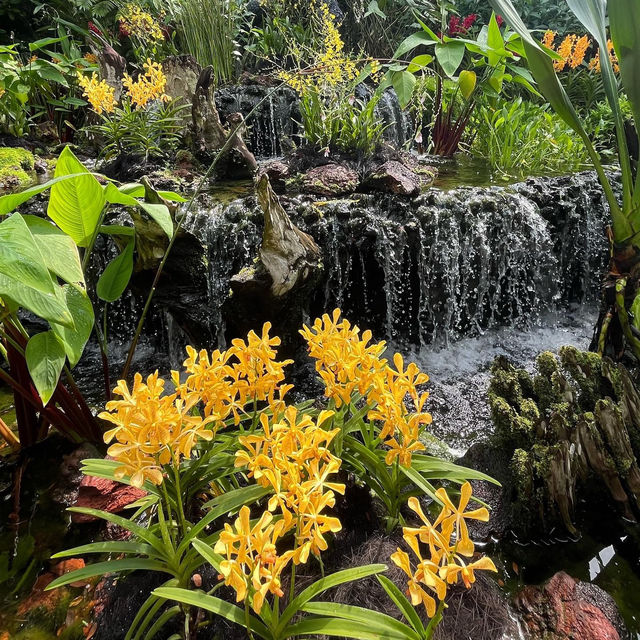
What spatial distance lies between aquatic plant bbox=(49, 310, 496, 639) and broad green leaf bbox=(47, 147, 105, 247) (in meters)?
0.79

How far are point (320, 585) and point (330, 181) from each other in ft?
11.2

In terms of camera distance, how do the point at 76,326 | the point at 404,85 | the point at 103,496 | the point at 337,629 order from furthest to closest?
the point at 404,85 < the point at 103,496 < the point at 76,326 < the point at 337,629

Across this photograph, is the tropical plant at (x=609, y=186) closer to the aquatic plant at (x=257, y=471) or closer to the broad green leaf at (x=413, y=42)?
the aquatic plant at (x=257, y=471)

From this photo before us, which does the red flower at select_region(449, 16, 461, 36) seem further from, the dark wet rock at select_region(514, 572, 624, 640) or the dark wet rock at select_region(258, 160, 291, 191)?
the dark wet rock at select_region(514, 572, 624, 640)

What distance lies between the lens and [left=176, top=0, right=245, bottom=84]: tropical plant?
5930 mm

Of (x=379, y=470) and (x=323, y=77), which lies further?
(x=323, y=77)

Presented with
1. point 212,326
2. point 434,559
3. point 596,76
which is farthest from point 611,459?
point 596,76

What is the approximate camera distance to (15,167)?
437 cm

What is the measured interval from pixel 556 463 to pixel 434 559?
112cm

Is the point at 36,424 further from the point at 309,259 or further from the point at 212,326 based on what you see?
the point at 309,259

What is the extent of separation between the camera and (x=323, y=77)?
416 cm

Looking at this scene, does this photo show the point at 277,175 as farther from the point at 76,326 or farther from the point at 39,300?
the point at 39,300

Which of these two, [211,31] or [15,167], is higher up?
[211,31]

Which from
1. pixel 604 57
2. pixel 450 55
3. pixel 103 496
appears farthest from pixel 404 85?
pixel 103 496
